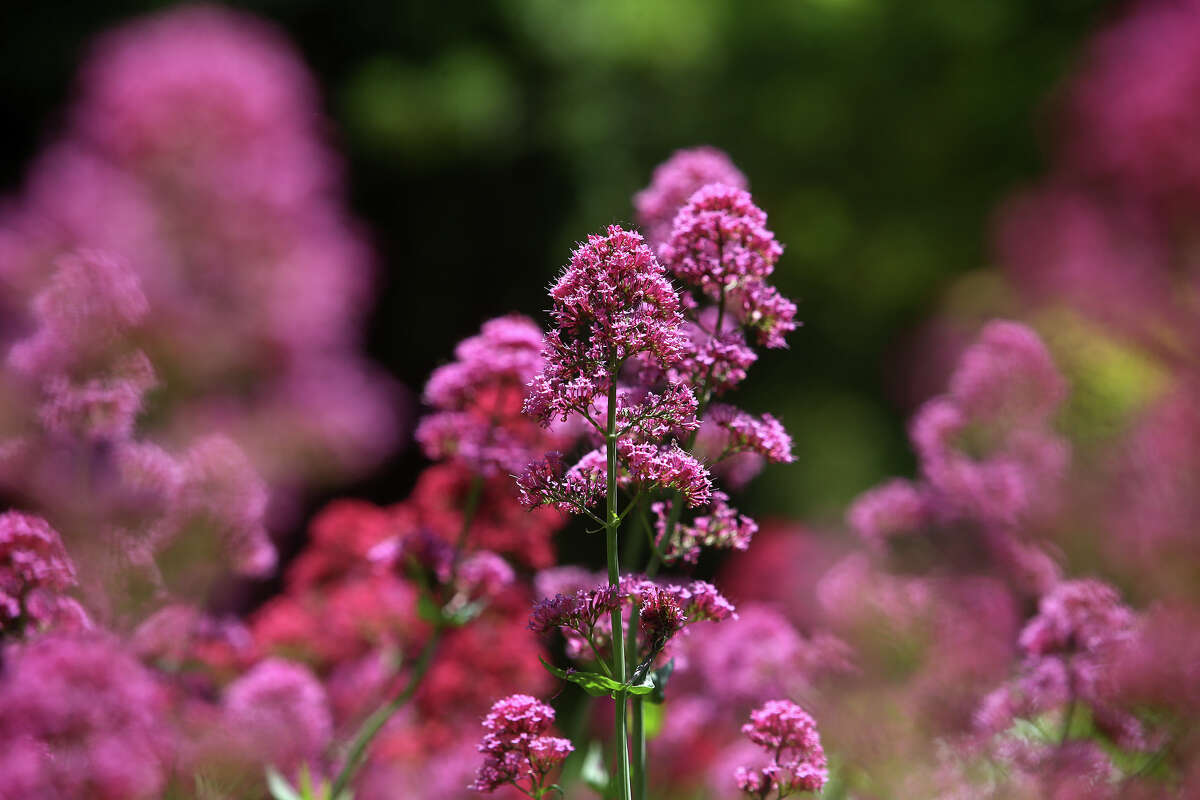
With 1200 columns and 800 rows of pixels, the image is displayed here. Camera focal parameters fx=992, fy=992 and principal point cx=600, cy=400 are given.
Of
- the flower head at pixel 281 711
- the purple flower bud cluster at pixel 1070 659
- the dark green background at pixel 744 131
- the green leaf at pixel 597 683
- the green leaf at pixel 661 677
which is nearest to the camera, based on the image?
the green leaf at pixel 597 683

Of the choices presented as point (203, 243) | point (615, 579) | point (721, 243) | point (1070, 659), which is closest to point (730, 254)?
point (721, 243)

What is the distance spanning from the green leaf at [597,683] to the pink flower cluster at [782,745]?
0.13m

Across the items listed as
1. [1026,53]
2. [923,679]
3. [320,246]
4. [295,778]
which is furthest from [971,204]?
[295,778]

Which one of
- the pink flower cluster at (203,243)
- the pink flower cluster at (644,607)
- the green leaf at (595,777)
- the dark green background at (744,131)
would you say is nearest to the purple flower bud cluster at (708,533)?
the pink flower cluster at (644,607)

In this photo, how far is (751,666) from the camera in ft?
5.37

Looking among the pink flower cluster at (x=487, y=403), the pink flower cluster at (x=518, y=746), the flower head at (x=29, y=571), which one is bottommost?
the pink flower cluster at (x=518, y=746)

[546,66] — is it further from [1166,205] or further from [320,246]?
[1166,205]

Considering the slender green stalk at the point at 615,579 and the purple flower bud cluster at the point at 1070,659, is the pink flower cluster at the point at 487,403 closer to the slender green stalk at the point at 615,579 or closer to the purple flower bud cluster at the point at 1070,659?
the slender green stalk at the point at 615,579

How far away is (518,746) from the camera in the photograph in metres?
0.85

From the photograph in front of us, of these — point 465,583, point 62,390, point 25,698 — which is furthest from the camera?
point 465,583

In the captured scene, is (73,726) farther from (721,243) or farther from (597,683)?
(721,243)

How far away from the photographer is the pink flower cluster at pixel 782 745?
0.90 metres

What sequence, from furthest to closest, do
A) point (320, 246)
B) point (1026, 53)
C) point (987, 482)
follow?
point (1026, 53)
point (320, 246)
point (987, 482)

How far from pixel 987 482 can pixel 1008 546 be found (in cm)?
10
